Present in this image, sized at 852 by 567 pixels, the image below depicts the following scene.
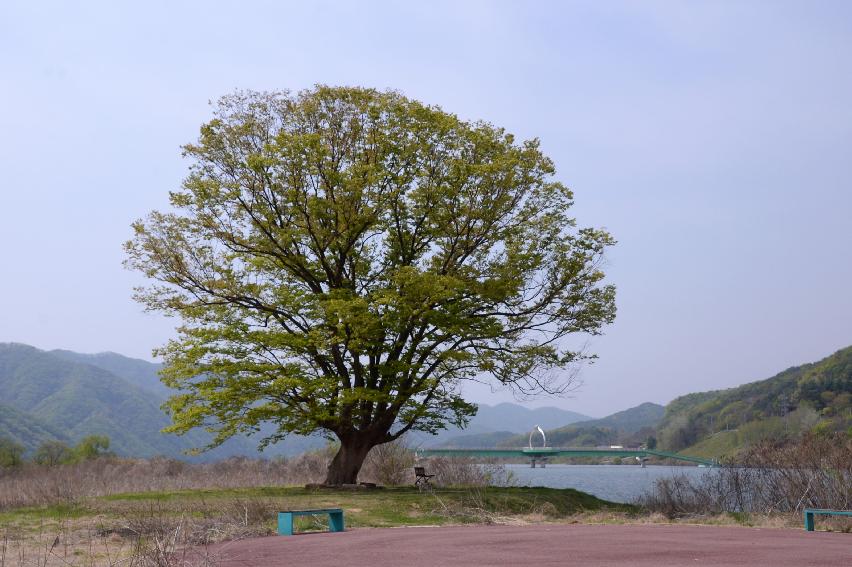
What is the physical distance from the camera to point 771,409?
414ft

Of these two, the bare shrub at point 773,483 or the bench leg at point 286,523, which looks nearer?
the bench leg at point 286,523

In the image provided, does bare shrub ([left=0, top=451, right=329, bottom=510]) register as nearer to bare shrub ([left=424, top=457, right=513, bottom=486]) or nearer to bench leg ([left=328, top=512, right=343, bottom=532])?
bare shrub ([left=424, top=457, right=513, bottom=486])

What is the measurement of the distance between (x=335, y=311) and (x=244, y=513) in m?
9.48

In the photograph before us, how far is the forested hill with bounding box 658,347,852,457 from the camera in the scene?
10356cm

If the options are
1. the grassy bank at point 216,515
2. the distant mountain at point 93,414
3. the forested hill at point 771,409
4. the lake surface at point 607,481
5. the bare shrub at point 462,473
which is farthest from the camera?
the distant mountain at point 93,414

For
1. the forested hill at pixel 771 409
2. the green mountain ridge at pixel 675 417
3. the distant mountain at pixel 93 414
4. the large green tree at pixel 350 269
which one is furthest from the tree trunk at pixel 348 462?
the distant mountain at pixel 93 414

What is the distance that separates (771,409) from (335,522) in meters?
120

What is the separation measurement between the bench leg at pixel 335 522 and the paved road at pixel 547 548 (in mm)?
603

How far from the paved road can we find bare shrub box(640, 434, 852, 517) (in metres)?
4.45

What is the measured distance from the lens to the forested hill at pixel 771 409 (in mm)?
103562

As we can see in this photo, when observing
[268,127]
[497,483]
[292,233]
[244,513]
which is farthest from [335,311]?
[497,483]

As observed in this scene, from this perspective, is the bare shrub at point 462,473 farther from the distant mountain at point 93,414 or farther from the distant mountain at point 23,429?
the distant mountain at point 93,414

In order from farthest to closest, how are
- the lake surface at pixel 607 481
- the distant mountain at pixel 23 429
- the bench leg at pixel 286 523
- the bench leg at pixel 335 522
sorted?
1. the distant mountain at pixel 23 429
2. the lake surface at pixel 607 481
3. the bench leg at pixel 335 522
4. the bench leg at pixel 286 523

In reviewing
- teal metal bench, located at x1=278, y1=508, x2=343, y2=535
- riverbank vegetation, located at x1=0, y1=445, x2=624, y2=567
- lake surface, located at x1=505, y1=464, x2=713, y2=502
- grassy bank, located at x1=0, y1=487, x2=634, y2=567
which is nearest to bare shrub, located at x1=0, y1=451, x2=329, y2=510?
riverbank vegetation, located at x1=0, y1=445, x2=624, y2=567
